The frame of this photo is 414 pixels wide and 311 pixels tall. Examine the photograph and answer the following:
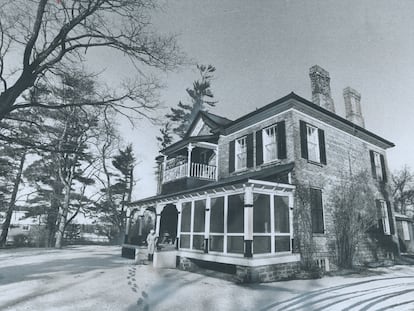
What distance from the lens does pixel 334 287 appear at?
764 centimetres

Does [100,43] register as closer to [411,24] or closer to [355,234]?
[411,24]

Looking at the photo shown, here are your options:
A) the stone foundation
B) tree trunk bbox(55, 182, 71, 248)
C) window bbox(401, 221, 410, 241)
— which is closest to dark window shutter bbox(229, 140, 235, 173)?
the stone foundation

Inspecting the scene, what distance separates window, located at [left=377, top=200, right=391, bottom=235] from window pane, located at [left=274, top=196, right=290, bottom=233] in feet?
24.7

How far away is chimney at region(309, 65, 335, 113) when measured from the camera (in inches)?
548

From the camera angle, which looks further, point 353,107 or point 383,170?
point 353,107

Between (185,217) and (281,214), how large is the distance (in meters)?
5.05

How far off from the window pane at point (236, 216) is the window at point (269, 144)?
2.38 meters

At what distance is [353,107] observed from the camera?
1602cm

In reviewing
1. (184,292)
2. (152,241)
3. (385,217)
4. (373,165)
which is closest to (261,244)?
(184,292)

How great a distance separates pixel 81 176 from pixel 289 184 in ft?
80.4

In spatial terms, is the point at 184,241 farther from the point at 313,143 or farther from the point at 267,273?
the point at 313,143

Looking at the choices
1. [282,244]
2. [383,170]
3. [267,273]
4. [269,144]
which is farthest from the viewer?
[383,170]

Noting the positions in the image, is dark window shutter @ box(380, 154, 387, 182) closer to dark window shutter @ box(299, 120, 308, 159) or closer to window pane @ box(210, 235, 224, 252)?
dark window shutter @ box(299, 120, 308, 159)

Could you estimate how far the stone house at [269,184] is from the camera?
9.45 meters
